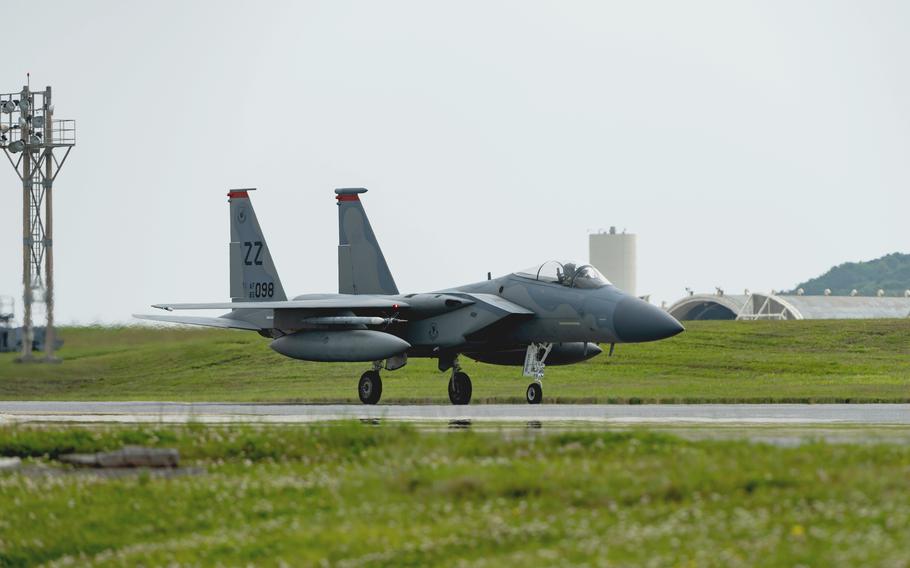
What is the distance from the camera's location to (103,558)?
12477 millimetres

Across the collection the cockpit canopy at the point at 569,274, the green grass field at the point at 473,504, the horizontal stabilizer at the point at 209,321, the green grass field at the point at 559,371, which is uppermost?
the cockpit canopy at the point at 569,274

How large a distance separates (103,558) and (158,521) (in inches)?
26.4

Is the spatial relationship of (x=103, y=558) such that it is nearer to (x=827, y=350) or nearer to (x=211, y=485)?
(x=211, y=485)

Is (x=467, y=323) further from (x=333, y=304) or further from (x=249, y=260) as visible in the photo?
(x=249, y=260)

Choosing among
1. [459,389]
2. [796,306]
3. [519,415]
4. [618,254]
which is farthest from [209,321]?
[618,254]

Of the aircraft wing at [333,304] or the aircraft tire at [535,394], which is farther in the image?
the aircraft wing at [333,304]

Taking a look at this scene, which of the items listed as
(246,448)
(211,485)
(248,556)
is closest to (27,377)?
(246,448)

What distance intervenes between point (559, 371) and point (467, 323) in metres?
14.2

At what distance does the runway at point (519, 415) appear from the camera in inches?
845

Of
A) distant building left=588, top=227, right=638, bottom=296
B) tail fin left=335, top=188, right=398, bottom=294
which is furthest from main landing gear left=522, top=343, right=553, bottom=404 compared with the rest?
distant building left=588, top=227, right=638, bottom=296

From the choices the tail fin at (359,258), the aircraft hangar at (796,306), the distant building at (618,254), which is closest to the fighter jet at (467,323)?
the tail fin at (359,258)

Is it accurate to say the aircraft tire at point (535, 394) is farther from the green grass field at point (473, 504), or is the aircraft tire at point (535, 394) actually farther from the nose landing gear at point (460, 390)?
the green grass field at point (473, 504)

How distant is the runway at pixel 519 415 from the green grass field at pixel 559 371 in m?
3.03

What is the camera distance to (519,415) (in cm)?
2345
